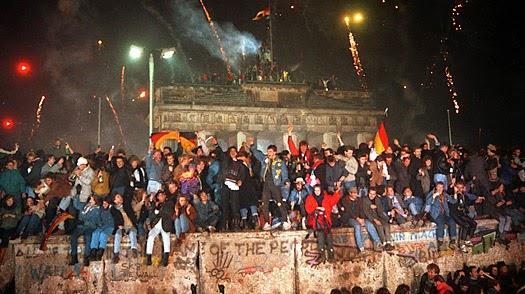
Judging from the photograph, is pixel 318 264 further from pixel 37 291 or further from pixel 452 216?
pixel 37 291

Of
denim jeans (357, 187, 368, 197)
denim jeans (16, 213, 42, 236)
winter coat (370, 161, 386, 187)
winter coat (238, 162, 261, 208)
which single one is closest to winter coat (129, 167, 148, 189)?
denim jeans (16, 213, 42, 236)

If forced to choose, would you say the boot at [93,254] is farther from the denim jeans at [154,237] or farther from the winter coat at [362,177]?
the winter coat at [362,177]

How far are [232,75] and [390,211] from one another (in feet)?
121

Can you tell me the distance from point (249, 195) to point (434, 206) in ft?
16.2

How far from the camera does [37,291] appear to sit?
33.9 feet

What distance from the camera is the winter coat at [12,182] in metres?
11.2

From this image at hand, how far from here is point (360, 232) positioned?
1176 cm

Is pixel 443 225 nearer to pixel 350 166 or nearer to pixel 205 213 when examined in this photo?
pixel 350 166

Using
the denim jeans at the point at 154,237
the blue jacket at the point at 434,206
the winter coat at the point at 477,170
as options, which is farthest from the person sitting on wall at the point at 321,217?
the winter coat at the point at 477,170

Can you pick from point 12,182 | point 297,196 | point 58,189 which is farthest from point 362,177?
point 12,182

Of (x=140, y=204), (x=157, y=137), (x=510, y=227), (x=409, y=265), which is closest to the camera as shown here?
(x=140, y=204)

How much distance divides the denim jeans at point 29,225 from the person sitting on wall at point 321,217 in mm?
6333

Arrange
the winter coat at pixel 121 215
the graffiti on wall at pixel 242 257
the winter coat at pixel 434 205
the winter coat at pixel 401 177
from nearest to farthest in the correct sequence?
the winter coat at pixel 121 215 < the graffiti on wall at pixel 242 257 < the winter coat at pixel 434 205 < the winter coat at pixel 401 177

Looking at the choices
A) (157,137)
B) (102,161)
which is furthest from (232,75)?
(102,161)
